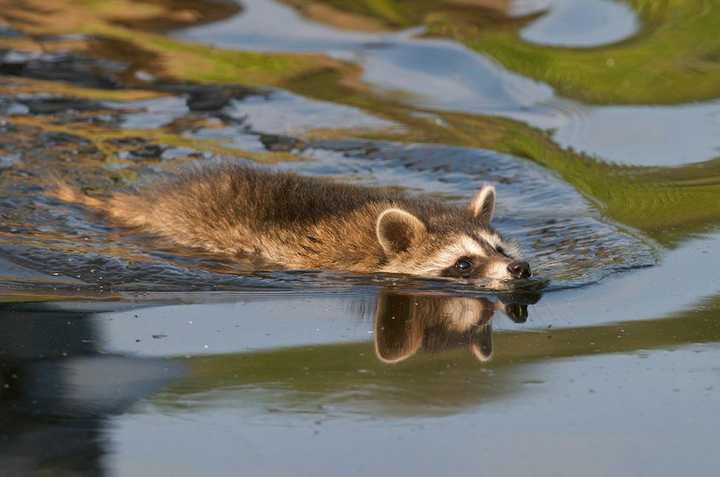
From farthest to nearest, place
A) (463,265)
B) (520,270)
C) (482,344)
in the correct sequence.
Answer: (463,265)
(520,270)
(482,344)

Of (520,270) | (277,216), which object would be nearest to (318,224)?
(277,216)

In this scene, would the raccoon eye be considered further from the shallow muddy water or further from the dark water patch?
the dark water patch

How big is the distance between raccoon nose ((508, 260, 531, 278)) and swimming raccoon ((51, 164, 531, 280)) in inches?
1.9

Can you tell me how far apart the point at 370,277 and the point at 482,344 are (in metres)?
2.39

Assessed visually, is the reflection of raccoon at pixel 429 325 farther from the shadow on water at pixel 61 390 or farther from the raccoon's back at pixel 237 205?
the raccoon's back at pixel 237 205

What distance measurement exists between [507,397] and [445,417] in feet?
1.42

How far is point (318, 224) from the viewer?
10.2 meters

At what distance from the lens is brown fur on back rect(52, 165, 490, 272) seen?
10055 mm

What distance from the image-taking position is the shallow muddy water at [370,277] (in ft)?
19.7

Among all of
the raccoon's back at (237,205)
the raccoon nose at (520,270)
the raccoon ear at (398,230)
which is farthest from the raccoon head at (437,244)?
the raccoon's back at (237,205)

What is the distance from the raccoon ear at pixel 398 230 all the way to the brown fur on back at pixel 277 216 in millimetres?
132

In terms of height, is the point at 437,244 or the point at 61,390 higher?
the point at 437,244

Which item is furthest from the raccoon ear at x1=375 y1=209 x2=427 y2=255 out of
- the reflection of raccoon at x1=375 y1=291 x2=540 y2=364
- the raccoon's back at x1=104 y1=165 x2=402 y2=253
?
the reflection of raccoon at x1=375 y1=291 x2=540 y2=364

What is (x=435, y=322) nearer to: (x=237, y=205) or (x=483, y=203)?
(x=483, y=203)
